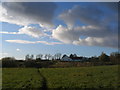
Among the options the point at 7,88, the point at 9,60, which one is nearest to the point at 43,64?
the point at 9,60

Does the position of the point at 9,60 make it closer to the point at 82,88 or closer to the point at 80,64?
the point at 80,64

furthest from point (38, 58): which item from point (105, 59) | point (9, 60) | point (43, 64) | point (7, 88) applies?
point (7, 88)

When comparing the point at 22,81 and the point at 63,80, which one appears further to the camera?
the point at 63,80

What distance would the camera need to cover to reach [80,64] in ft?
122

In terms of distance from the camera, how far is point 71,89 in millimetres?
9711

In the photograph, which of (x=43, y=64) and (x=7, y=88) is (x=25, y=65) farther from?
(x=7, y=88)

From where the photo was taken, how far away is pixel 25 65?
116ft

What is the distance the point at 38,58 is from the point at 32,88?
103ft

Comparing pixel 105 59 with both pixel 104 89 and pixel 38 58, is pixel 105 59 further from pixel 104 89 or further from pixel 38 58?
pixel 104 89

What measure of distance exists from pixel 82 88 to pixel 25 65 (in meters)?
26.8

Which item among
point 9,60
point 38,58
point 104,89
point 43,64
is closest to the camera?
point 104,89

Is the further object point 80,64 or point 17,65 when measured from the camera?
point 80,64

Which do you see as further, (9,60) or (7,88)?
(9,60)

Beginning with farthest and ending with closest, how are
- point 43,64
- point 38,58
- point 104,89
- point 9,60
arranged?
1. point 38,58
2. point 43,64
3. point 9,60
4. point 104,89
